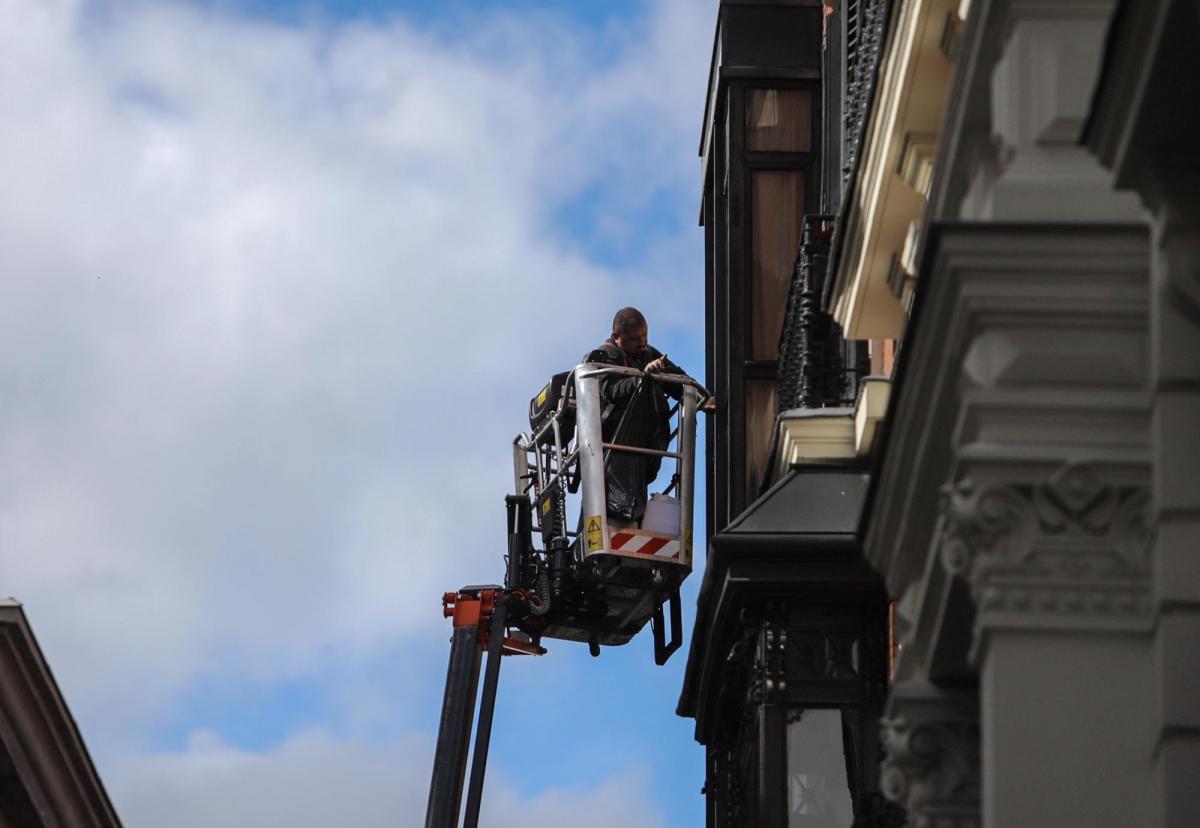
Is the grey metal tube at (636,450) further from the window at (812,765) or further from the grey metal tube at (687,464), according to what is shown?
the window at (812,765)

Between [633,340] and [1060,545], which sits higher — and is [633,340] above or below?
above

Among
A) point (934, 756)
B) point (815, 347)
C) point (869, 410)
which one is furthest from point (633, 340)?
point (934, 756)


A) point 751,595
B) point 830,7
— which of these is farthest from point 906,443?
point 830,7

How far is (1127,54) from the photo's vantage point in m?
10.1

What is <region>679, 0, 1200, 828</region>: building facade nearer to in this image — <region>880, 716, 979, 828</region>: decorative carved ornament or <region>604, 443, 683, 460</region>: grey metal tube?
<region>880, 716, 979, 828</region>: decorative carved ornament

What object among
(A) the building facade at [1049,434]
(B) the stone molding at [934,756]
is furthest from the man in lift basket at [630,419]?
(B) the stone molding at [934,756]

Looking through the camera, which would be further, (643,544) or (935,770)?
(643,544)

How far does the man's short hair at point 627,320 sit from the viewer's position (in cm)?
2869

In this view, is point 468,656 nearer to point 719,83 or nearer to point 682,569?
point 682,569

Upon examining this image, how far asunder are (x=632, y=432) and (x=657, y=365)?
73cm

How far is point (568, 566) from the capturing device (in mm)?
28500

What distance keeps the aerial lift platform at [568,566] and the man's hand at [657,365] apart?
132 mm

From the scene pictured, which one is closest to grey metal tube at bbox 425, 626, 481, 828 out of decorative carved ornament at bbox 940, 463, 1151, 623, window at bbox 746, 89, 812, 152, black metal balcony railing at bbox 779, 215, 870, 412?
window at bbox 746, 89, 812, 152

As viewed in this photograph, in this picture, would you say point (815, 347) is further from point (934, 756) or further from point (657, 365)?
point (934, 756)
